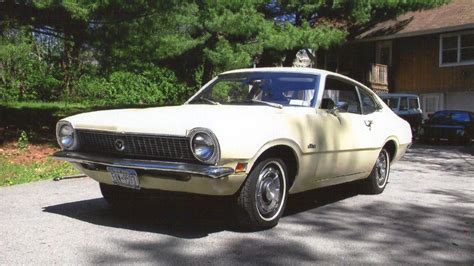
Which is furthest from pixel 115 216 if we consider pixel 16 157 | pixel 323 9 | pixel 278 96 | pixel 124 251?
pixel 323 9

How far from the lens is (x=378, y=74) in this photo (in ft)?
93.2

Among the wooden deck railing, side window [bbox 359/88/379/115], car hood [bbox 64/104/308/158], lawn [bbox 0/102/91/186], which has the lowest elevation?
lawn [bbox 0/102/91/186]

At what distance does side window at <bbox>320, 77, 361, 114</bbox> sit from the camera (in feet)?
19.6

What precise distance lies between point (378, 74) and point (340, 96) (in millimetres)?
22719

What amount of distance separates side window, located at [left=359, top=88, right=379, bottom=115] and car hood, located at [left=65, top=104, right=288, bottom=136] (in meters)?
1.87

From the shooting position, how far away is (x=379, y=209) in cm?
638

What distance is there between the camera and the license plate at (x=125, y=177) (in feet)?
16.1

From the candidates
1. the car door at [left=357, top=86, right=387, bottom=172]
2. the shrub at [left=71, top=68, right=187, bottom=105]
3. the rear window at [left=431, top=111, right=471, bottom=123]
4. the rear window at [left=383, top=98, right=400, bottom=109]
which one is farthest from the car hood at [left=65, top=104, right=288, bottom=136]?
the shrub at [left=71, top=68, right=187, bottom=105]

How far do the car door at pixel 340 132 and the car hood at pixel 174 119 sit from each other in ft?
2.08

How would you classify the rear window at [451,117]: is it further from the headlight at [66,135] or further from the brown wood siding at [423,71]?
the headlight at [66,135]

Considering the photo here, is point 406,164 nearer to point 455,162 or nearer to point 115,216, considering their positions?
point 455,162

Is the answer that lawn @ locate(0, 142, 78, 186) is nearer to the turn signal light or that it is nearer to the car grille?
the car grille

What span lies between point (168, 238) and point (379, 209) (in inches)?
106

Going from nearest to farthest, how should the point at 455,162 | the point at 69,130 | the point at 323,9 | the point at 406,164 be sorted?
the point at 69,130
the point at 406,164
the point at 455,162
the point at 323,9
